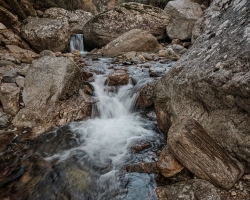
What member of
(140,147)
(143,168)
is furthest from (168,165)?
(140,147)

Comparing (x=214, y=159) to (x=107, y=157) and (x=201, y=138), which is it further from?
(x=107, y=157)

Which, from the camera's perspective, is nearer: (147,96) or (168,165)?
(168,165)

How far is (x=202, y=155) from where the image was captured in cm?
248

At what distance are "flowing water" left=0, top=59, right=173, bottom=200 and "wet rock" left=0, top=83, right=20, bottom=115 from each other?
96 cm

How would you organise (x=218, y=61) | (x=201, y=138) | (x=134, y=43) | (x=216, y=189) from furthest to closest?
(x=134, y=43)
(x=218, y=61)
(x=201, y=138)
(x=216, y=189)

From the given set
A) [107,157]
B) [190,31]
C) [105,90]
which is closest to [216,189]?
[107,157]

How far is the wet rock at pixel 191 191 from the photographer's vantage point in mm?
2197

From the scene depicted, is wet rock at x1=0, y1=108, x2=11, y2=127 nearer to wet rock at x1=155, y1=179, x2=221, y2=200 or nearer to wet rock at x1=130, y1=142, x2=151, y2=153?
wet rock at x1=130, y1=142, x2=151, y2=153

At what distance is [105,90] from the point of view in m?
6.09

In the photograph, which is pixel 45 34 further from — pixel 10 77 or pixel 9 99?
pixel 9 99

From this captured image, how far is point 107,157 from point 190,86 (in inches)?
84.0

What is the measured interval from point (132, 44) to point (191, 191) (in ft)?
31.1

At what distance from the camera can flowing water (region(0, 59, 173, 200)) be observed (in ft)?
9.39

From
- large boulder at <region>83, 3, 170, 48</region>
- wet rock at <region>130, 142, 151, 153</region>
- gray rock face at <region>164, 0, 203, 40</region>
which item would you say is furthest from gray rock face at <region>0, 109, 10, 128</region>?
gray rock face at <region>164, 0, 203, 40</region>
